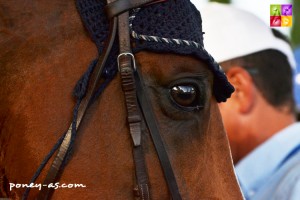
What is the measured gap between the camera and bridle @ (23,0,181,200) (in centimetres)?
169

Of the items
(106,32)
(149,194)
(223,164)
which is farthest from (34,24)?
(223,164)

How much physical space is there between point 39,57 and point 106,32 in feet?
0.76

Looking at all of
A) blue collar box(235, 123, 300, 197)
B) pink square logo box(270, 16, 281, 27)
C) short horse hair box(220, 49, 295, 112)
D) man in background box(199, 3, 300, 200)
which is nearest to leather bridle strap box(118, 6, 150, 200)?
pink square logo box(270, 16, 281, 27)

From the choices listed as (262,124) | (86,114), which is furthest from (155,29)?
(262,124)

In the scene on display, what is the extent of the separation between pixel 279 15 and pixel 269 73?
1.46 meters

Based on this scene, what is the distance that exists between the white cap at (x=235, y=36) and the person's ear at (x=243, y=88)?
0.11m

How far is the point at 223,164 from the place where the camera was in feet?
6.15

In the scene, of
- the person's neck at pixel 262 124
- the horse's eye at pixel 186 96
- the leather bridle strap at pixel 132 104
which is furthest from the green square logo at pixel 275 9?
the person's neck at pixel 262 124

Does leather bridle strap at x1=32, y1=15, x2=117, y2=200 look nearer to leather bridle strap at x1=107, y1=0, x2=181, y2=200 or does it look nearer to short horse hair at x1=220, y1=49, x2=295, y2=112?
leather bridle strap at x1=107, y1=0, x2=181, y2=200

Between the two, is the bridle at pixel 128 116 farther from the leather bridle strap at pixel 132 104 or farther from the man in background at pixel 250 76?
the man in background at pixel 250 76

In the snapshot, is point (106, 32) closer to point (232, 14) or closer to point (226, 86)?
point (226, 86)

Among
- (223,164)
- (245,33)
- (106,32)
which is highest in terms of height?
(106,32)

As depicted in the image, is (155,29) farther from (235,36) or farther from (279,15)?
(235,36)

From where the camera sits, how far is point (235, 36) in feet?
12.4
